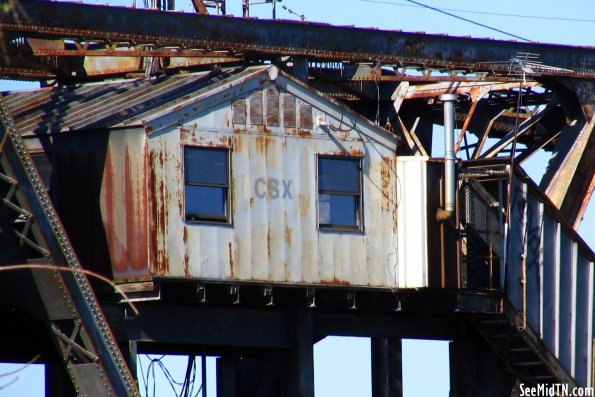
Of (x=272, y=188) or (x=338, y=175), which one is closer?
(x=272, y=188)

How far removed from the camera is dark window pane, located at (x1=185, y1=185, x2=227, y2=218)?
2919cm

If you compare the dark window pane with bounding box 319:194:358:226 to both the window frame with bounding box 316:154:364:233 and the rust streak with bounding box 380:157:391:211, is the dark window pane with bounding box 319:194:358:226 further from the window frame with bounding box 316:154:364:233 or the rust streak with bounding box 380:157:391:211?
the rust streak with bounding box 380:157:391:211

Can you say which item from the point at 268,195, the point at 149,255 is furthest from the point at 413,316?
the point at 149,255

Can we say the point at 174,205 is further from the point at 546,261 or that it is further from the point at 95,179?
the point at 546,261

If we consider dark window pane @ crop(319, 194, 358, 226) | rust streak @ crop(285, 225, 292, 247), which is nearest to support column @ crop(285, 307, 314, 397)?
rust streak @ crop(285, 225, 292, 247)

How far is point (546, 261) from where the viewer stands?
33.6 m

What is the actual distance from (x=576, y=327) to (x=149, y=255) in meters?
11.0

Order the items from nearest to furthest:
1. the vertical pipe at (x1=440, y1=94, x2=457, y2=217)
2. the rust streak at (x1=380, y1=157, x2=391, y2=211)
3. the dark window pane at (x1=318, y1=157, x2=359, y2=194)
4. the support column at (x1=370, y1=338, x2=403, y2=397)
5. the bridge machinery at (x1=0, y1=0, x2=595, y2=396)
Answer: the bridge machinery at (x1=0, y1=0, x2=595, y2=396) → the dark window pane at (x1=318, y1=157, x2=359, y2=194) → the vertical pipe at (x1=440, y1=94, x2=457, y2=217) → the rust streak at (x1=380, y1=157, x2=391, y2=211) → the support column at (x1=370, y1=338, x2=403, y2=397)

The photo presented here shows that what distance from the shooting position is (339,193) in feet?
102

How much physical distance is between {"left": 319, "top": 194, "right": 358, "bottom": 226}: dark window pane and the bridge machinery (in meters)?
0.04

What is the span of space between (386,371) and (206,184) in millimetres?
A: 10190

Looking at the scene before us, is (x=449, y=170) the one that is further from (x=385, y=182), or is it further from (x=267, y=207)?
(x=267, y=207)

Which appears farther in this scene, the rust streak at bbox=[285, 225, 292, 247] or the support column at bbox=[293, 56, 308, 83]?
the support column at bbox=[293, 56, 308, 83]

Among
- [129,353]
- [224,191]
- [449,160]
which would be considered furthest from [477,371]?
[129,353]
